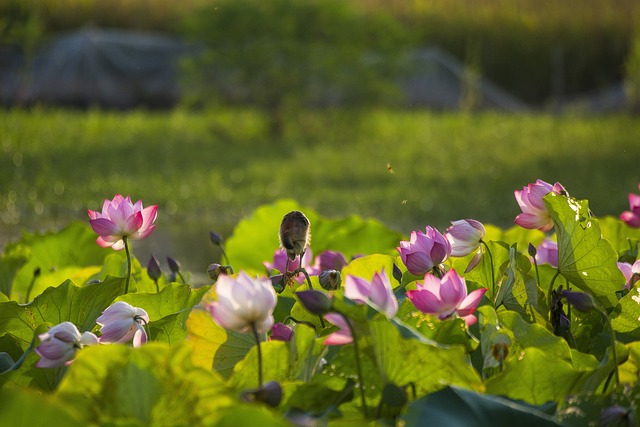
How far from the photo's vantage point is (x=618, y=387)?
2.13 feet

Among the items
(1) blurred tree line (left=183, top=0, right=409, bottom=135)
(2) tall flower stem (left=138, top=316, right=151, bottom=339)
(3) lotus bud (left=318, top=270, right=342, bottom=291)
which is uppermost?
(3) lotus bud (left=318, top=270, right=342, bottom=291)

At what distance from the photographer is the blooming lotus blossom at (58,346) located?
0.65 meters

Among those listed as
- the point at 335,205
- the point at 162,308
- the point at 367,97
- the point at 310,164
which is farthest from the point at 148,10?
the point at 162,308

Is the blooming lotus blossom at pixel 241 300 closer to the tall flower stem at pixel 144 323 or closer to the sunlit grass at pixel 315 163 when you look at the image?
the tall flower stem at pixel 144 323

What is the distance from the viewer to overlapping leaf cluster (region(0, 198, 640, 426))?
555 millimetres

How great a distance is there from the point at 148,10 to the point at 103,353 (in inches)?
387

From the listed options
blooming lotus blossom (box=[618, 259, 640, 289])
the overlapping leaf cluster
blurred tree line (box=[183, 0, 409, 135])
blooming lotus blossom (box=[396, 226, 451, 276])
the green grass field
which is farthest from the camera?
blurred tree line (box=[183, 0, 409, 135])

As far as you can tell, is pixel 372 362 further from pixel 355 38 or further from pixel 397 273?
pixel 355 38

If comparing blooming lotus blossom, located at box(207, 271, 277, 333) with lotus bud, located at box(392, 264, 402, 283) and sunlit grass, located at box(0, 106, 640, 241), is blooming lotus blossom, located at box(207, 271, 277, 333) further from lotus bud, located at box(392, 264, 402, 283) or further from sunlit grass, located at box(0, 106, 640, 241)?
sunlit grass, located at box(0, 106, 640, 241)

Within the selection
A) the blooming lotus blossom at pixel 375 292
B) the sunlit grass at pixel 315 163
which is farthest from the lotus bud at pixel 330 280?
the sunlit grass at pixel 315 163

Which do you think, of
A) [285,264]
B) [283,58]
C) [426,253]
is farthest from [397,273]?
[283,58]

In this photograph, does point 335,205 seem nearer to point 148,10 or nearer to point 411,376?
point 411,376

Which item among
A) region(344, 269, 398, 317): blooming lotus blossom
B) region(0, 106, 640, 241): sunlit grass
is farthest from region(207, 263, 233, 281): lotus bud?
region(0, 106, 640, 241): sunlit grass

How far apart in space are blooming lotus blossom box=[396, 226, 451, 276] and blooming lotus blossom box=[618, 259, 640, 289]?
21 centimetres
